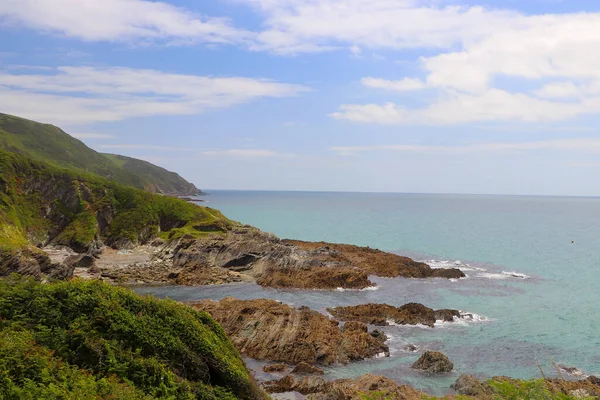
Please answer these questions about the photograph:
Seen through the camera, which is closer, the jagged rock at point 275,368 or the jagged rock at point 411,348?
the jagged rock at point 275,368

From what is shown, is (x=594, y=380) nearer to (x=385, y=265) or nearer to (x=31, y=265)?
(x=385, y=265)

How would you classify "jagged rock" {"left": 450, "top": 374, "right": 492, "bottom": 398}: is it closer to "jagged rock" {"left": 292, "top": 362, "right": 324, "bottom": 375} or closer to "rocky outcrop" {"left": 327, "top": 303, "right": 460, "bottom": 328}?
"jagged rock" {"left": 292, "top": 362, "right": 324, "bottom": 375}

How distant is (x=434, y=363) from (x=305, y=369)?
34.2 ft

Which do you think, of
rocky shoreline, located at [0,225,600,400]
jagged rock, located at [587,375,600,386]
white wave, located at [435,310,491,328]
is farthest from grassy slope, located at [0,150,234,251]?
jagged rock, located at [587,375,600,386]

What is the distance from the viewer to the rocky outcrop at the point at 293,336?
39406 millimetres

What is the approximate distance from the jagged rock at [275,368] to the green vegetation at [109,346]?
1319 centimetres

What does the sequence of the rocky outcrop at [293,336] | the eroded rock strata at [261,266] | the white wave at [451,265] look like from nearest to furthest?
the rocky outcrop at [293,336], the eroded rock strata at [261,266], the white wave at [451,265]

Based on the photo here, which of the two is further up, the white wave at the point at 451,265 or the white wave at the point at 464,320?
the white wave at the point at 451,265

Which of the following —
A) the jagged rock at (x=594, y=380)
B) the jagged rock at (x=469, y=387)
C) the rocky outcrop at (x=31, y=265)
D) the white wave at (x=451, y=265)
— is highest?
the rocky outcrop at (x=31, y=265)

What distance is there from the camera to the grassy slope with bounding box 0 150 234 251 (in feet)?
302

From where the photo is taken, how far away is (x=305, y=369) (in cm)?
3616

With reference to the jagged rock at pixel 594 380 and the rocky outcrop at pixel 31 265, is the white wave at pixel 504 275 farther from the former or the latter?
the rocky outcrop at pixel 31 265

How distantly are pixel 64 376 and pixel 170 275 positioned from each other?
189ft

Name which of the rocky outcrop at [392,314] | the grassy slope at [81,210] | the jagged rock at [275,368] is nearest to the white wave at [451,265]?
the rocky outcrop at [392,314]
